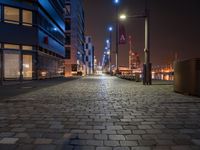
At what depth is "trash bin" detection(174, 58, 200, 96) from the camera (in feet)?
42.9

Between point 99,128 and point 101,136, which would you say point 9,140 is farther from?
point 99,128

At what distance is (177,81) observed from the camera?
15336 mm

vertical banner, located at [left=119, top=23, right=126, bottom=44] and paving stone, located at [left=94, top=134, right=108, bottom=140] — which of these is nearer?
paving stone, located at [left=94, top=134, right=108, bottom=140]

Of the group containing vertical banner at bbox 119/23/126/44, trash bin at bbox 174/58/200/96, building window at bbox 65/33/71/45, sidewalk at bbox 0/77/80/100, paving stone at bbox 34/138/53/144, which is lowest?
paving stone at bbox 34/138/53/144

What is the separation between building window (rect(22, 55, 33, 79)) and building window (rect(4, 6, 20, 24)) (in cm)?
417

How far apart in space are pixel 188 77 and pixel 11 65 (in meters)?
22.9

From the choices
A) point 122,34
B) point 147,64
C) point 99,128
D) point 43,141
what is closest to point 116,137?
point 99,128

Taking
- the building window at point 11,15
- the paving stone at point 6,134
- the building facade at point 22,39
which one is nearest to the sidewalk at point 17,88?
the building facade at point 22,39

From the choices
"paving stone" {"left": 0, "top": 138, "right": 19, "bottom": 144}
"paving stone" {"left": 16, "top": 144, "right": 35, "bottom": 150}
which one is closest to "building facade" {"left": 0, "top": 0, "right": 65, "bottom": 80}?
"paving stone" {"left": 0, "top": 138, "right": 19, "bottom": 144}

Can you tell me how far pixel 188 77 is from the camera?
13758 mm

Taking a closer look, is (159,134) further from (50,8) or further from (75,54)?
(75,54)

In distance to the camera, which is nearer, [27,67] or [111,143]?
[111,143]

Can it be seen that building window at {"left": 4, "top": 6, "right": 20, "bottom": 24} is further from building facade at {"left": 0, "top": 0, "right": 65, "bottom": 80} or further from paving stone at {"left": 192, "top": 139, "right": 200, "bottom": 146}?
paving stone at {"left": 192, "top": 139, "right": 200, "bottom": 146}

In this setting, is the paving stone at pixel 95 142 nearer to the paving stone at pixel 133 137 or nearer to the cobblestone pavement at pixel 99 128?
the cobblestone pavement at pixel 99 128
